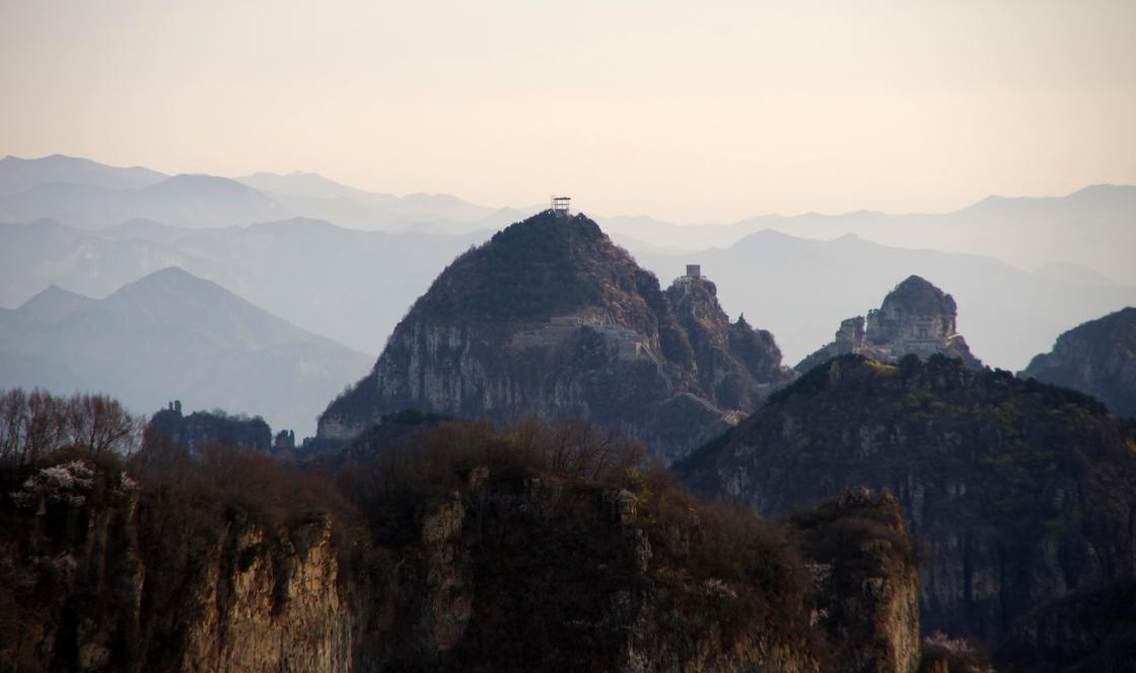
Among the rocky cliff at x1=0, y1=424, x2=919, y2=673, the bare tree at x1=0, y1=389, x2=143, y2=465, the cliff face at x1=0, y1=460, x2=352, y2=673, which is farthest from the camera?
the bare tree at x1=0, y1=389, x2=143, y2=465

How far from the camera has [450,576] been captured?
4732 inches

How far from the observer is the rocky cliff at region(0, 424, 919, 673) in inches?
3925

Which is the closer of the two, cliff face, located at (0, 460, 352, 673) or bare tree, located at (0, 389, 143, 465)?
cliff face, located at (0, 460, 352, 673)

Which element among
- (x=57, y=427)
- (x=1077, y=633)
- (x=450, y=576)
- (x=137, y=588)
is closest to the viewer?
(x=137, y=588)

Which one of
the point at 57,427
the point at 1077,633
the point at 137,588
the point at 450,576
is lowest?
the point at 137,588

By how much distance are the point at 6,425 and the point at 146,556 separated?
40.7ft

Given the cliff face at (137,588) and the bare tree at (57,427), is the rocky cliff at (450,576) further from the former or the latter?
the bare tree at (57,427)

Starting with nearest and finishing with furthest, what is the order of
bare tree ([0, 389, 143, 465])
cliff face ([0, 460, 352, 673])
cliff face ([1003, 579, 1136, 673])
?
cliff face ([0, 460, 352, 673]) < bare tree ([0, 389, 143, 465]) < cliff face ([1003, 579, 1136, 673])

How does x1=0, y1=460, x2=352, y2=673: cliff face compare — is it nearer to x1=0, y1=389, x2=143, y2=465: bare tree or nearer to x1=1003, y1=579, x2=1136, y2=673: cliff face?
x1=0, y1=389, x2=143, y2=465: bare tree

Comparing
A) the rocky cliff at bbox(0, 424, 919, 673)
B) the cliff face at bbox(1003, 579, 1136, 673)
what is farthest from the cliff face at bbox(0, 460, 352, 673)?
the cliff face at bbox(1003, 579, 1136, 673)

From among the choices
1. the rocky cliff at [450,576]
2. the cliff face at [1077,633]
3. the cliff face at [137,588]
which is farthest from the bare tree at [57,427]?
the cliff face at [1077,633]

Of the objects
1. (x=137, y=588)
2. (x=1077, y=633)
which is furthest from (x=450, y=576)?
(x=1077, y=633)

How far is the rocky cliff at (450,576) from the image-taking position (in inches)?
3925

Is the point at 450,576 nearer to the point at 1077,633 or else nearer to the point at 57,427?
the point at 57,427
